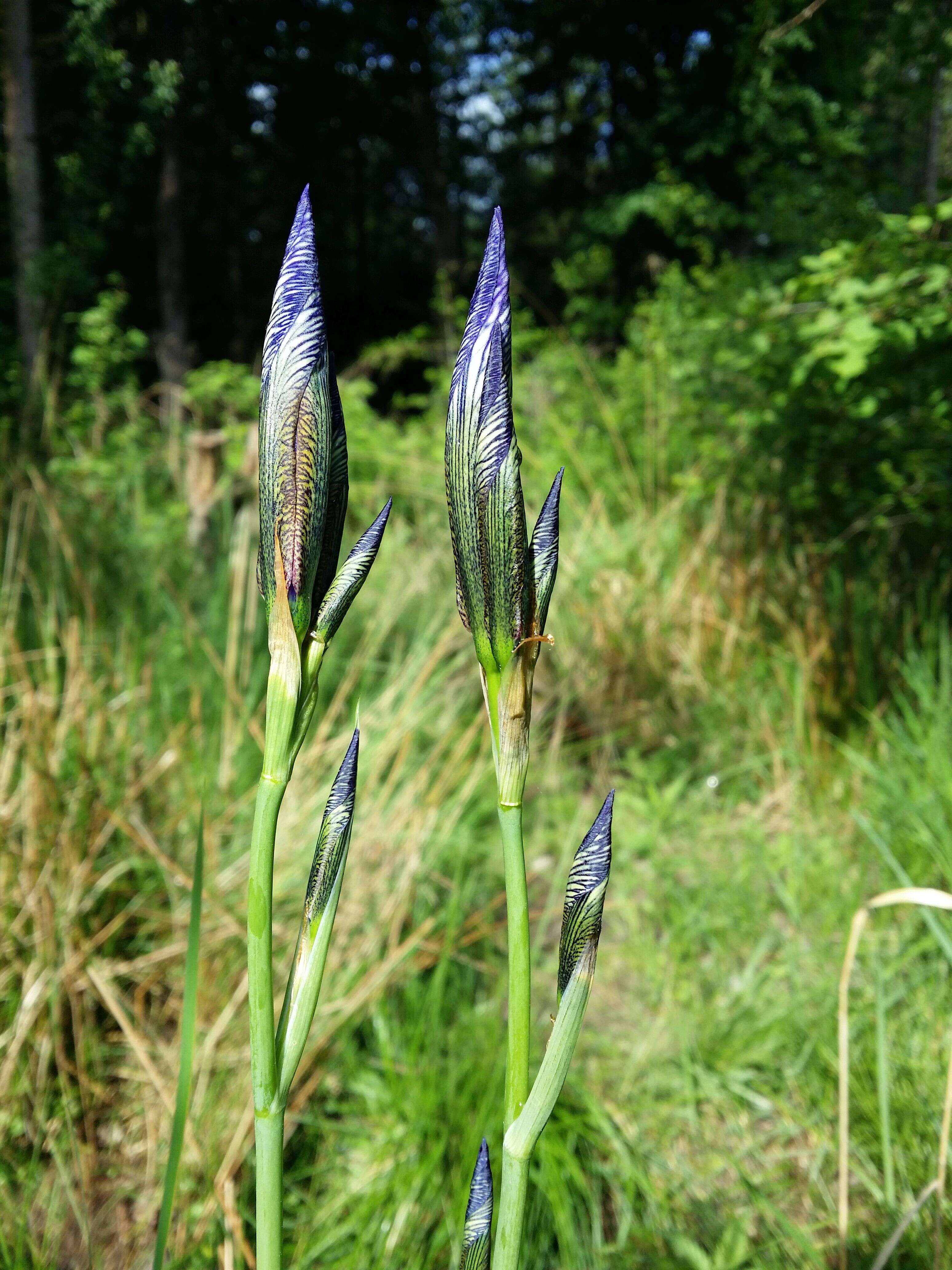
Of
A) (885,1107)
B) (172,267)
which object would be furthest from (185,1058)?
(172,267)

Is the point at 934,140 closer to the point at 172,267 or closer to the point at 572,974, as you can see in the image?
the point at 572,974

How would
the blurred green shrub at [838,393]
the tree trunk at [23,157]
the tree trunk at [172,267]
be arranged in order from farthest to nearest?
the tree trunk at [172,267]
the tree trunk at [23,157]
the blurred green shrub at [838,393]

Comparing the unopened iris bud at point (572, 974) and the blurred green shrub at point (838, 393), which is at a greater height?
the blurred green shrub at point (838, 393)

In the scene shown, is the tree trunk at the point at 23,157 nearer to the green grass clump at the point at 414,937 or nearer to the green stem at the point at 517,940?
the green grass clump at the point at 414,937

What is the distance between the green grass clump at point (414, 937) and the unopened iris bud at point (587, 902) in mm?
427

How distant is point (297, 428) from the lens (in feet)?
1.49

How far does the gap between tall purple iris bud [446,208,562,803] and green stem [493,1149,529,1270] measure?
0.21 metres

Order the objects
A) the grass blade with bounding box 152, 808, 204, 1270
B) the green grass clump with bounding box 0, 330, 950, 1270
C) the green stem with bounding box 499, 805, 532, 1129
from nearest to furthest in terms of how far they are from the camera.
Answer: the green stem with bounding box 499, 805, 532, 1129, the grass blade with bounding box 152, 808, 204, 1270, the green grass clump with bounding box 0, 330, 950, 1270

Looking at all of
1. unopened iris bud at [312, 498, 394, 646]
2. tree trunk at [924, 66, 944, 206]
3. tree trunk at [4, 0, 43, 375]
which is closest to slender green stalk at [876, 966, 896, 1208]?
unopened iris bud at [312, 498, 394, 646]

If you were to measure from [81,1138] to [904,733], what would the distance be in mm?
2377

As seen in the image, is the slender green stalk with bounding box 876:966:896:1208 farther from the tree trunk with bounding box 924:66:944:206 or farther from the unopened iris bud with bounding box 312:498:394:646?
the tree trunk with bounding box 924:66:944:206

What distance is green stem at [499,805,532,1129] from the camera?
0.44 metres

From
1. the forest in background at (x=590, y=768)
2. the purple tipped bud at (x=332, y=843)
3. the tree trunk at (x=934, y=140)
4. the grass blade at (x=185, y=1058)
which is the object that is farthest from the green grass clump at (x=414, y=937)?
the tree trunk at (x=934, y=140)

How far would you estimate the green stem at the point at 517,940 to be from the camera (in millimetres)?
438
